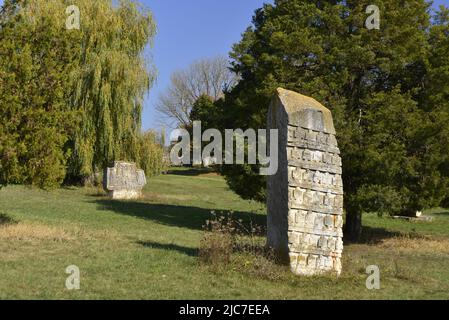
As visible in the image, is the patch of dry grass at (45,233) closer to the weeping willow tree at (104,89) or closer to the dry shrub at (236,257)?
the dry shrub at (236,257)

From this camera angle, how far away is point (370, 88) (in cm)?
1577

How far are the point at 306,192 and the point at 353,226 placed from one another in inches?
337

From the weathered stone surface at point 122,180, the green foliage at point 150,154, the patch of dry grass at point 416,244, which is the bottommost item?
the patch of dry grass at point 416,244

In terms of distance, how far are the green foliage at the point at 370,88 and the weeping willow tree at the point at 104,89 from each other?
9.72m

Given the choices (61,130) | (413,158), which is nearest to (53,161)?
(61,130)

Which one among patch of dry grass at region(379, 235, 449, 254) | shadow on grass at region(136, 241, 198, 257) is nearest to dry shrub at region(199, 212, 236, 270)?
shadow on grass at region(136, 241, 198, 257)

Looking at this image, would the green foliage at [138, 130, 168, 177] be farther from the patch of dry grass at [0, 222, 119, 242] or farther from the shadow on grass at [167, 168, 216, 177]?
the shadow on grass at [167, 168, 216, 177]

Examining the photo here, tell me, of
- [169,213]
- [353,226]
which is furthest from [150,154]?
[353,226]

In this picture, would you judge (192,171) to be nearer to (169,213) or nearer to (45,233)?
(169,213)

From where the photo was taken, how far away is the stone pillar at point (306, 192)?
27.6 ft

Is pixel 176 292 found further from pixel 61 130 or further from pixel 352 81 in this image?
pixel 352 81

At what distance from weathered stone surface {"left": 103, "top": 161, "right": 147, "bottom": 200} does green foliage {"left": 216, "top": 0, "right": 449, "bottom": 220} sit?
8.90 meters

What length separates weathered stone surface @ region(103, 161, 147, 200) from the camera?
79.2ft

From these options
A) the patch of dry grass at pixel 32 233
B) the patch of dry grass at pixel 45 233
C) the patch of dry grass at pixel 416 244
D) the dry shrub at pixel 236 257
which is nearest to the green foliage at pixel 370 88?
the patch of dry grass at pixel 416 244
